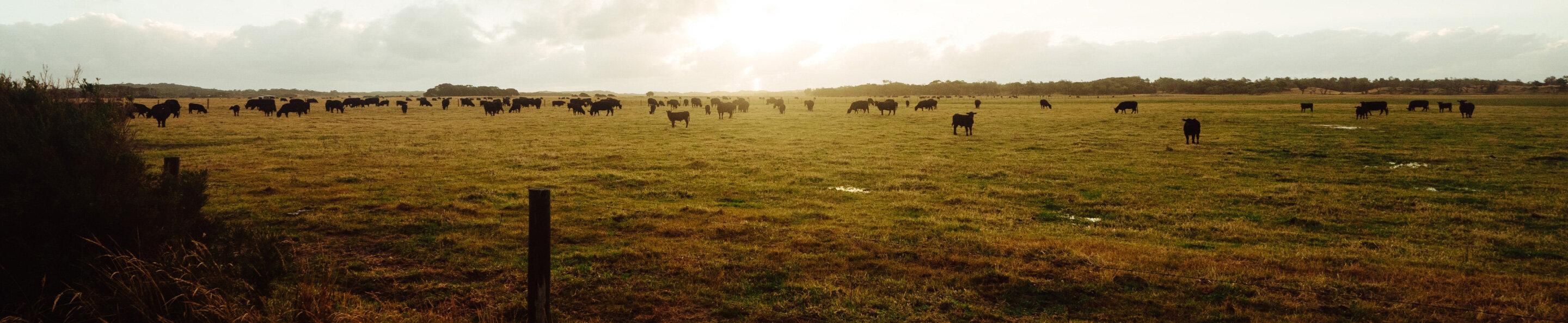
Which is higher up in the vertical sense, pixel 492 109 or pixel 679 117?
pixel 492 109

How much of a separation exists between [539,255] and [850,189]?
10.8 metres

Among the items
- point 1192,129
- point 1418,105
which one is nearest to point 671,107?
point 1192,129

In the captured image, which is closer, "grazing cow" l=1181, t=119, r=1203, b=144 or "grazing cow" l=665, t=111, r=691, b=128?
"grazing cow" l=1181, t=119, r=1203, b=144

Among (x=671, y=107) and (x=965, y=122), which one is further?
(x=671, y=107)

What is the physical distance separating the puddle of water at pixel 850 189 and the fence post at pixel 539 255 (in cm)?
1016

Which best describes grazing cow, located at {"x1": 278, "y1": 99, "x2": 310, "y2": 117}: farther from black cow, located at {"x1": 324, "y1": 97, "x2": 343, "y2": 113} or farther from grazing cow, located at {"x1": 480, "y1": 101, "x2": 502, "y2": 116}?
grazing cow, located at {"x1": 480, "y1": 101, "x2": 502, "y2": 116}

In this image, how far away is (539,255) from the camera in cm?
564

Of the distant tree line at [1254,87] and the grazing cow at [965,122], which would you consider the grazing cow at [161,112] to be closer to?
the grazing cow at [965,122]

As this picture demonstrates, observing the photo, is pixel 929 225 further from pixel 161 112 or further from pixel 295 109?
pixel 295 109

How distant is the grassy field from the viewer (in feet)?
23.0

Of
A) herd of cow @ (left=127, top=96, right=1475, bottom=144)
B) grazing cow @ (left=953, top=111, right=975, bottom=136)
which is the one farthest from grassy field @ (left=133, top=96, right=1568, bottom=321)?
herd of cow @ (left=127, top=96, right=1475, bottom=144)

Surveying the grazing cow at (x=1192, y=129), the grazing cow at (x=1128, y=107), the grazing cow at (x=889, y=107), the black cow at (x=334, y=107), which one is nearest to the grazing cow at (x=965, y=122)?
the grazing cow at (x=1192, y=129)

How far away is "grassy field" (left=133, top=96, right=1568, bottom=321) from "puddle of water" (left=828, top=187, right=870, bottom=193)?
265 millimetres

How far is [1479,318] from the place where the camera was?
6.33 m
